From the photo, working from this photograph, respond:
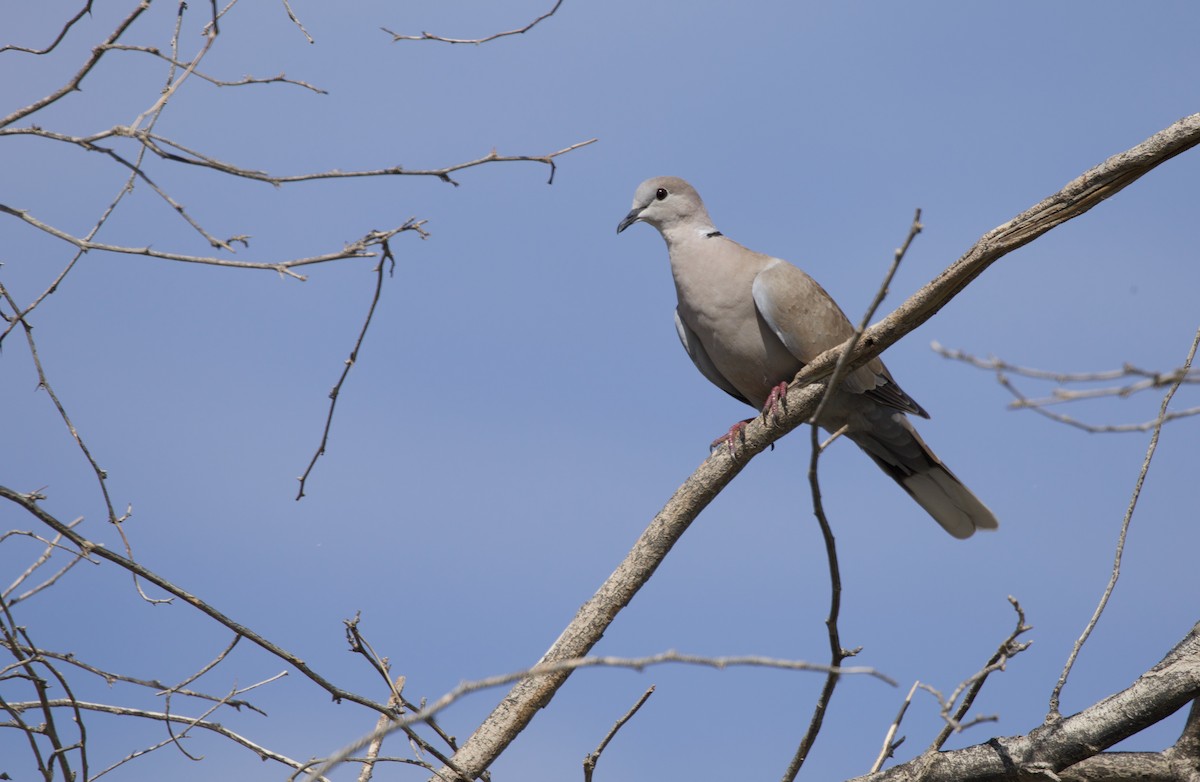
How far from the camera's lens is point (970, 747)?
9.50 ft

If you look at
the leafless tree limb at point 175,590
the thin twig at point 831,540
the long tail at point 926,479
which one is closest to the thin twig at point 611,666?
the thin twig at point 831,540

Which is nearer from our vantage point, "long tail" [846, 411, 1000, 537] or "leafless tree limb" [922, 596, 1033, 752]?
"leafless tree limb" [922, 596, 1033, 752]

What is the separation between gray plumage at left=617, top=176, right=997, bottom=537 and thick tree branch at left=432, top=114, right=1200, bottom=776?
0.42 m

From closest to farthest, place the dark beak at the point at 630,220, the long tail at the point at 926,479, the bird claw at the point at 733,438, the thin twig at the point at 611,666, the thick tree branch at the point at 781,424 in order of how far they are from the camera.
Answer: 1. the thin twig at the point at 611,666
2. the thick tree branch at the point at 781,424
3. the bird claw at the point at 733,438
4. the long tail at the point at 926,479
5. the dark beak at the point at 630,220

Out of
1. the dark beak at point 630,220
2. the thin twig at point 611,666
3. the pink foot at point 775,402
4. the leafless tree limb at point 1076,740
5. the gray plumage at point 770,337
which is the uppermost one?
the dark beak at point 630,220

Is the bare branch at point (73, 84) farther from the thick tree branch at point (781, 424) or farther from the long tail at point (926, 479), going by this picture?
the long tail at point (926, 479)

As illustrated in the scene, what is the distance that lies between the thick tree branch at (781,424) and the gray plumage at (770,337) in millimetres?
422

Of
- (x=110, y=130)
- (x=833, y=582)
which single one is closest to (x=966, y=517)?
(x=833, y=582)

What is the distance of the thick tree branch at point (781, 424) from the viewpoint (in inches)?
113

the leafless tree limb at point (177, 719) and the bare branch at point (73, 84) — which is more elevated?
the bare branch at point (73, 84)

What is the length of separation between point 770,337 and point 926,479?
0.96 m

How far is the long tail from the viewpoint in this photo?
4.36 metres

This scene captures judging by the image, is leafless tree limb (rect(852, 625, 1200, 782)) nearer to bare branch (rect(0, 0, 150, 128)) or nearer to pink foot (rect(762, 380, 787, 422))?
pink foot (rect(762, 380, 787, 422))

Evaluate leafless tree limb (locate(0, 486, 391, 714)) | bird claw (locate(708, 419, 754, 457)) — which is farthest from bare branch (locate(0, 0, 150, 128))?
bird claw (locate(708, 419, 754, 457))
